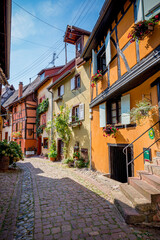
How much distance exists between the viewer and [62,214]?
3732 millimetres

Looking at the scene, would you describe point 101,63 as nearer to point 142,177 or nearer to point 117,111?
point 117,111

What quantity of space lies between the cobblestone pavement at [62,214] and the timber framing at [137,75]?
3.79m

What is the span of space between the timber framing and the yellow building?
323cm

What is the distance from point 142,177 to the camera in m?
4.47

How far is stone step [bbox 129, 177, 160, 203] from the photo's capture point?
11.1 feet

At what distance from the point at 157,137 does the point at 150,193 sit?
6.17ft

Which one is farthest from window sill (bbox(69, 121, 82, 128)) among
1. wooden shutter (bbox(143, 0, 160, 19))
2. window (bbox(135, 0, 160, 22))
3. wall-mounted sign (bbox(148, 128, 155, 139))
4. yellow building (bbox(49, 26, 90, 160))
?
wooden shutter (bbox(143, 0, 160, 19))

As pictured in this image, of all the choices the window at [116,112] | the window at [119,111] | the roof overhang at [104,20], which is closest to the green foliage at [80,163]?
the window at [119,111]

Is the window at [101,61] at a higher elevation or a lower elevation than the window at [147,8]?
higher

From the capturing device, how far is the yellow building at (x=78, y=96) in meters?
9.89

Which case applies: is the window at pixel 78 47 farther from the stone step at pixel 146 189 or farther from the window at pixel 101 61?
the stone step at pixel 146 189

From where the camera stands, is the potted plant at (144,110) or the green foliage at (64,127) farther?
the green foliage at (64,127)

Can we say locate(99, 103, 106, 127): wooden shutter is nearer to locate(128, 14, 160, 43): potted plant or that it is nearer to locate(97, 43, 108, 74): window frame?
locate(97, 43, 108, 74): window frame

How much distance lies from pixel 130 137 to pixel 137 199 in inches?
113
